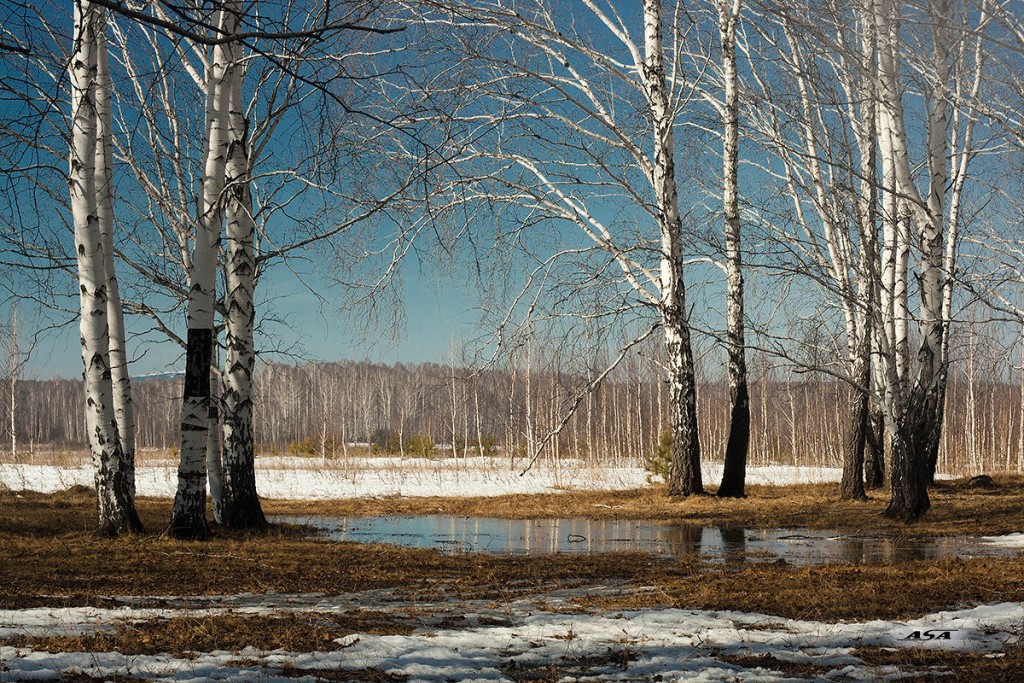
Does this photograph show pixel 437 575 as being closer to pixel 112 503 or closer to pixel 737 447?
pixel 112 503

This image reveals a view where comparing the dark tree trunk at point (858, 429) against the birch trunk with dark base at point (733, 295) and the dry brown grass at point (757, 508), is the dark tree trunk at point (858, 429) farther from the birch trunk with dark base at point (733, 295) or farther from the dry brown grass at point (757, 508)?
the birch trunk with dark base at point (733, 295)

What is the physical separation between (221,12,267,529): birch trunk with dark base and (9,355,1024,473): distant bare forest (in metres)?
11.0

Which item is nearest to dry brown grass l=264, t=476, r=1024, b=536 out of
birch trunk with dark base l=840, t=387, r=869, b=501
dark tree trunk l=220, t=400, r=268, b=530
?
birch trunk with dark base l=840, t=387, r=869, b=501

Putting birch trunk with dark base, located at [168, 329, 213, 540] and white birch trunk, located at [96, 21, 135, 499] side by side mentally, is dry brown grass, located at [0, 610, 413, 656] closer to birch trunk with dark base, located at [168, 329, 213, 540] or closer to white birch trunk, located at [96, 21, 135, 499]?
birch trunk with dark base, located at [168, 329, 213, 540]

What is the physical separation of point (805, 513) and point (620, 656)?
10.1m

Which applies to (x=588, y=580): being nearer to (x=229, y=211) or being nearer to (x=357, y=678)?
(x=357, y=678)

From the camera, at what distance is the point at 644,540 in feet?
36.7

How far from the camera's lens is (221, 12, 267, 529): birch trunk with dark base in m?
10.9

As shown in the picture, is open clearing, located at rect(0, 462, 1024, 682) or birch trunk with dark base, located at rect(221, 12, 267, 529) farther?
birch trunk with dark base, located at rect(221, 12, 267, 529)

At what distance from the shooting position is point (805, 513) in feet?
46.0

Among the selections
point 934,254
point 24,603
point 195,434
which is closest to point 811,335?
point 934,254

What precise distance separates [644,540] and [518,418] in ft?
125

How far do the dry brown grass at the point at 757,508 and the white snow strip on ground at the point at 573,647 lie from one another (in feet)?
20.8

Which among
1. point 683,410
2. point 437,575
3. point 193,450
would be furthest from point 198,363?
point 683,410
